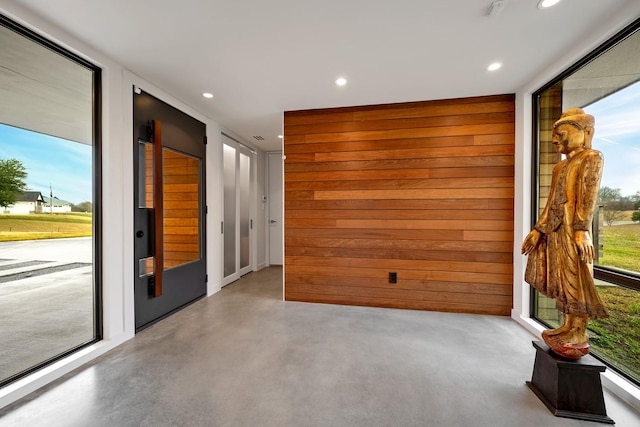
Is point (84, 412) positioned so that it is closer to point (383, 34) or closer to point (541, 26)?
point (383, 34)

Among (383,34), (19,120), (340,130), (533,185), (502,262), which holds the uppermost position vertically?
(383,34)

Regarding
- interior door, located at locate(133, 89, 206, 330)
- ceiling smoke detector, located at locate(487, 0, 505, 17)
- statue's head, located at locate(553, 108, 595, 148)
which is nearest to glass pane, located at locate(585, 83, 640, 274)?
statue's head, located at locate(553, 108, 595, 148)

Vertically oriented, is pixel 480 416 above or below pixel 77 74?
below

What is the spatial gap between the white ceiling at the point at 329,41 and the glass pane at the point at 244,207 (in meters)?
1.95

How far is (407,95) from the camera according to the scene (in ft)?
10.0

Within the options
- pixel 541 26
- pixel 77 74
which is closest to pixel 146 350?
pixel 77 74

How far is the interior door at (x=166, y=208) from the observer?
2654 millimetres

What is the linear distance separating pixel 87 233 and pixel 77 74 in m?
1.43

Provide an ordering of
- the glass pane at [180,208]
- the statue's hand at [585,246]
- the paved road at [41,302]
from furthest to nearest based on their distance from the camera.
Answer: the glass pane at [180,208], the paved road at [41,302], the statue's hand at [585,246]

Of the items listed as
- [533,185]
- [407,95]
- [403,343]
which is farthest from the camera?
[407,95]

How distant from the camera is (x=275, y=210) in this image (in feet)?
19.3

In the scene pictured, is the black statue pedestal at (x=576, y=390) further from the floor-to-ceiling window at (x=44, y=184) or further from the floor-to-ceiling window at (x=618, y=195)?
the floor-to-ceiling window at (x=44, y=184)

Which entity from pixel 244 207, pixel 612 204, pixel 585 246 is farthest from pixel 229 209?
pixel 612 204

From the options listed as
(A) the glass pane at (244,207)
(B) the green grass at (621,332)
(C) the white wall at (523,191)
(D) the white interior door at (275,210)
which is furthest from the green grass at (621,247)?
(D) the white interior door at (275,210)
